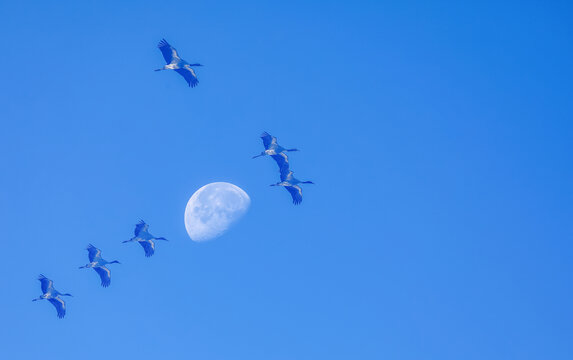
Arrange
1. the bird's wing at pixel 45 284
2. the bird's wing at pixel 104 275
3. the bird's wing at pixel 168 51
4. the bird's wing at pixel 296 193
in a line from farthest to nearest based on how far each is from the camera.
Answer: the bird's wing at pixel 296 193
the bird's wing at pixel 104 275
the bird's wing at pixel 45 284
the bird's wing at pixel 168 51

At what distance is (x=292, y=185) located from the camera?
6144 cm

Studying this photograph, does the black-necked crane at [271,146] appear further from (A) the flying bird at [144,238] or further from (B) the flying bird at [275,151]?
(A) the flying bird at [144,238]

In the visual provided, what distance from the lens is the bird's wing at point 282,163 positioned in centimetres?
6030

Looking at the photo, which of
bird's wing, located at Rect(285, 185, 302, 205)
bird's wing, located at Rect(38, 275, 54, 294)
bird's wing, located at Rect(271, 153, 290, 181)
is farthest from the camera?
bird's wing, located at Rect(285, 185, 302, 205)

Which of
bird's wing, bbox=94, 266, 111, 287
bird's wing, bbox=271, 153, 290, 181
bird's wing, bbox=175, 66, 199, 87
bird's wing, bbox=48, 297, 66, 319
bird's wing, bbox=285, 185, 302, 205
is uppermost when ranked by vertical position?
bird's wing, bbox=175, 66, 199, 87

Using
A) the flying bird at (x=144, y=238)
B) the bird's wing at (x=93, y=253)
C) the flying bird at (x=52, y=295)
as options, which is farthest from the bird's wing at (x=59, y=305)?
the flying bird at (x=144, y=238)

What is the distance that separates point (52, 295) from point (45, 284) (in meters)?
0.91

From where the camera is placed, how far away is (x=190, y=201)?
71500 mm

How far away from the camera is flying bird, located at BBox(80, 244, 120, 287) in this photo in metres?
59.7

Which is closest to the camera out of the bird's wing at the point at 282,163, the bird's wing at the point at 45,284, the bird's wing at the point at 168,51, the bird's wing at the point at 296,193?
the bird's wing at the point at 168,51

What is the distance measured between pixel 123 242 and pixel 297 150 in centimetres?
1404

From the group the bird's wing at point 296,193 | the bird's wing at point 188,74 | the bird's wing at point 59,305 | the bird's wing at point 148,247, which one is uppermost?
the bird's wing at point 188,74

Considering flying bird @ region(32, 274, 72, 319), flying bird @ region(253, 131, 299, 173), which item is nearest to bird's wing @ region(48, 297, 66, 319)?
flying bird @ region(32, 274, 72, 319)

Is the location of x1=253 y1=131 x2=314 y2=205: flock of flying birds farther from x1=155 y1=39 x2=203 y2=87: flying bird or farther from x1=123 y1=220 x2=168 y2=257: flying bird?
x1=123 y1=220 x2=168 y2=257: flying bird
